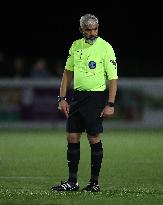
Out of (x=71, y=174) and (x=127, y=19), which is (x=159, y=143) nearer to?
(x=71, y=174)

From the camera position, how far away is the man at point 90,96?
10398mm

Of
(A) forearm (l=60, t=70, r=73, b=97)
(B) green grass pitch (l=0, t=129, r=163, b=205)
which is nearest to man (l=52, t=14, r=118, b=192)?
(A) forearm (l=60, t=70, r=73, b=97)

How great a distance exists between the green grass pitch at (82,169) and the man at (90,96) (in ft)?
1.31

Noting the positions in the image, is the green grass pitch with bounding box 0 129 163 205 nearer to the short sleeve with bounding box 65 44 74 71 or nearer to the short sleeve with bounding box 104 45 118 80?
the short sleeve with bounding box 104 45 118 80

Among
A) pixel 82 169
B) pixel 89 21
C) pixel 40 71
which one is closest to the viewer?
pixel 89 21

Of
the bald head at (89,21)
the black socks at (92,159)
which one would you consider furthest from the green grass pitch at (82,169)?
the bald head at (89,21)

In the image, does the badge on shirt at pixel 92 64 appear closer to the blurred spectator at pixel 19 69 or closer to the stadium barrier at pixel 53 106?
the stadium barrier at pixel 53 106

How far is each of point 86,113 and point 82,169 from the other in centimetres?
316

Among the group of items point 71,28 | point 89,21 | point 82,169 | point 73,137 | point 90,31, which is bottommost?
point 82,169

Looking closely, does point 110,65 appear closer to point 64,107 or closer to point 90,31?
point 90,31

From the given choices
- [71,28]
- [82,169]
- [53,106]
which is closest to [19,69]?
[53,106]

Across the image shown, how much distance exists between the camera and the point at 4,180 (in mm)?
11570

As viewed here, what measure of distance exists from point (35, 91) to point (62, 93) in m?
14.0

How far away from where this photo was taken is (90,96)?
10.5 m
